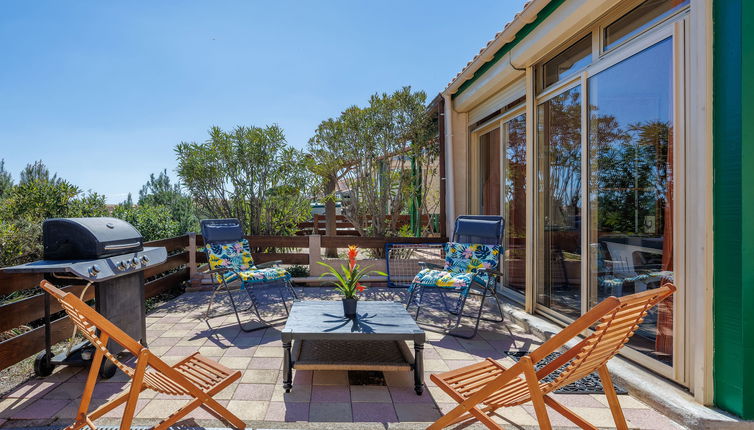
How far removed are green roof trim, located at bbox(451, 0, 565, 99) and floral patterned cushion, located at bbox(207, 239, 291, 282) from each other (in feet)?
11.7

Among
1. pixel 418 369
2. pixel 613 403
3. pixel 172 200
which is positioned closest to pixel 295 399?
pixel 418 369

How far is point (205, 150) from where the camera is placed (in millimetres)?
6297

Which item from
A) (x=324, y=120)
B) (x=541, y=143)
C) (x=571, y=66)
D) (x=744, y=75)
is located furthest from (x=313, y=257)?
(x=744, y=75)

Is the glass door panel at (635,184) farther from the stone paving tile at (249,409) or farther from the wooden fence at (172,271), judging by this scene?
the wooden fence at (172,271)

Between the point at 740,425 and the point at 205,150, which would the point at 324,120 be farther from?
the point at 740,425

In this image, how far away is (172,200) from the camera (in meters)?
7.59

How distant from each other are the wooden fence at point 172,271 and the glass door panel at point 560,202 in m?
2.25

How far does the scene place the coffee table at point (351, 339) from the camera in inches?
95.6

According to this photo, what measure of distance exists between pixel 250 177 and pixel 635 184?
555 cm

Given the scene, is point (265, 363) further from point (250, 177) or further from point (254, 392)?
point (250, 177)

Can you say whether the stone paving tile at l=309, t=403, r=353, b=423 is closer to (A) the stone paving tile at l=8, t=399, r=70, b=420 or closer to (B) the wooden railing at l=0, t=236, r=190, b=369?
(A) the stone paving tile at l=8, t=399, r=70, b=420

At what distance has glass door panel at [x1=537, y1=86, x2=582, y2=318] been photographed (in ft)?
11.4

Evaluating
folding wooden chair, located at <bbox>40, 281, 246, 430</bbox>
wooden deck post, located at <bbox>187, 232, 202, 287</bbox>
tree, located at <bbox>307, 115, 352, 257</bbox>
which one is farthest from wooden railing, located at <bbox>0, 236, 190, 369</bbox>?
tree, located at <bbox>307, 115, 352, 257</bbox>

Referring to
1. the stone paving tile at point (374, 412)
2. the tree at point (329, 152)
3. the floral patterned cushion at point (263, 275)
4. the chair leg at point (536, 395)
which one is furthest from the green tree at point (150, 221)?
the chair leg at point (536, 395)
